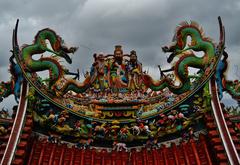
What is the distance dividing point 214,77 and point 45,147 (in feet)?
15.1

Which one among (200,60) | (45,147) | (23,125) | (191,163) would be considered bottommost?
(191,163)

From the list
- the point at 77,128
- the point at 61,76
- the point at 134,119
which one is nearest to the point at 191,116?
the point at 134,119

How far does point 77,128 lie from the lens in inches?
336

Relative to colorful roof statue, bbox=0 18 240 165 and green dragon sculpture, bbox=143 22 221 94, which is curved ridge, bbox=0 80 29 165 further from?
green dragon sculpture, bbox=143 22 221 94

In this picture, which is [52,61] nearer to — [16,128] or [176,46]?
[16,128]

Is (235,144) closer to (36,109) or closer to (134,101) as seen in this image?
(134,101)

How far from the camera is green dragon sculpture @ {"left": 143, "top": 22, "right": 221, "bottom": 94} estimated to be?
8.96 metres

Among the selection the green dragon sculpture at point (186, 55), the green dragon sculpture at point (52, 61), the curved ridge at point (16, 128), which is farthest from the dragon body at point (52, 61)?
the green dragon sculpture at point (186, 55)

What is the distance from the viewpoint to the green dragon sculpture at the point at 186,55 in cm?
896

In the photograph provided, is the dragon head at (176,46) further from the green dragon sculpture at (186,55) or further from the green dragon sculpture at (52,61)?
the green dragon sculpture at (52,61)

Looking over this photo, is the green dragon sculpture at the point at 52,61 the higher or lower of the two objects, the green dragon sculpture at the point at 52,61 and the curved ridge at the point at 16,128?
the higher

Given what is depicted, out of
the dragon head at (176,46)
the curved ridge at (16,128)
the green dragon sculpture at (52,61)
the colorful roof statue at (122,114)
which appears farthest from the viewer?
the dragon head at (176,46)

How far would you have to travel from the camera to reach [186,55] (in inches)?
357

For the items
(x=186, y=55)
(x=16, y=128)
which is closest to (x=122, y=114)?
(x=186, y=55)
